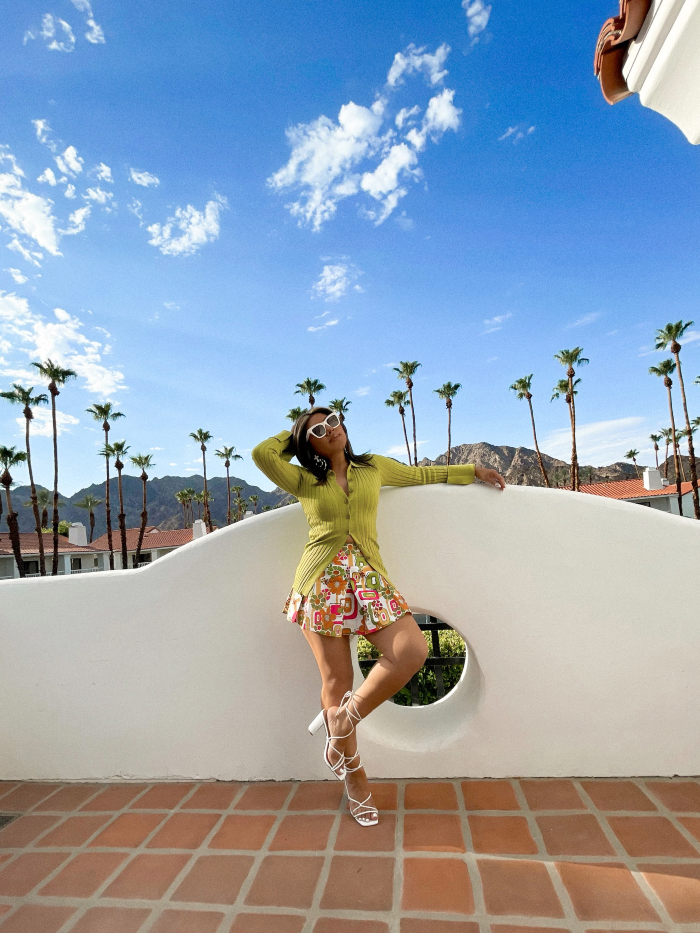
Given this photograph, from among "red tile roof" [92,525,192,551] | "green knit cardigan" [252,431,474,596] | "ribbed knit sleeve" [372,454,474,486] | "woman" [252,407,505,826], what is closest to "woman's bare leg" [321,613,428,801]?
"woman" [252,407,505,826]

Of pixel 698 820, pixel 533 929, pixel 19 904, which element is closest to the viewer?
pixel 533 929

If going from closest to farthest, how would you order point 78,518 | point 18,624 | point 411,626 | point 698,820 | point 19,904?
point 19,904 < point 698,820 < point 411,626 < point 18,624 < point 78,518

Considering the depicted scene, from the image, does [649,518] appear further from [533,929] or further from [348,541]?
[533,929]

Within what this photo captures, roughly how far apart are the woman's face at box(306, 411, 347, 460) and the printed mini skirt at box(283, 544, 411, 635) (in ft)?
1.31

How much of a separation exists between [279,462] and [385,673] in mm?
910

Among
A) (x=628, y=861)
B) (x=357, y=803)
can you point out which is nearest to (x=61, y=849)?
(x=357, y=803)

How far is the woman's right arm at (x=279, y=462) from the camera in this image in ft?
6.99

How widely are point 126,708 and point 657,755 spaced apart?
2.38 meters

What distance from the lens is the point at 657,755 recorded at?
2.23 m

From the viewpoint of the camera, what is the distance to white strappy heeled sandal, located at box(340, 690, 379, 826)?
1965 millimetres

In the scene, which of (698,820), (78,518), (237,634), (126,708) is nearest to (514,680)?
(698,820)

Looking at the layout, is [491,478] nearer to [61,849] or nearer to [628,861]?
[628,861]

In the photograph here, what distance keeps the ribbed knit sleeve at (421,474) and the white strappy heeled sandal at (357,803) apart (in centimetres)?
89

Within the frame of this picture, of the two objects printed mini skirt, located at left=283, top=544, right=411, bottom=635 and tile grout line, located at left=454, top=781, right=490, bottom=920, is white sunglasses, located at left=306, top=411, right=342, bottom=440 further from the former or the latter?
tile grout line, located at left=454, top=781, right=490, bottom=920
